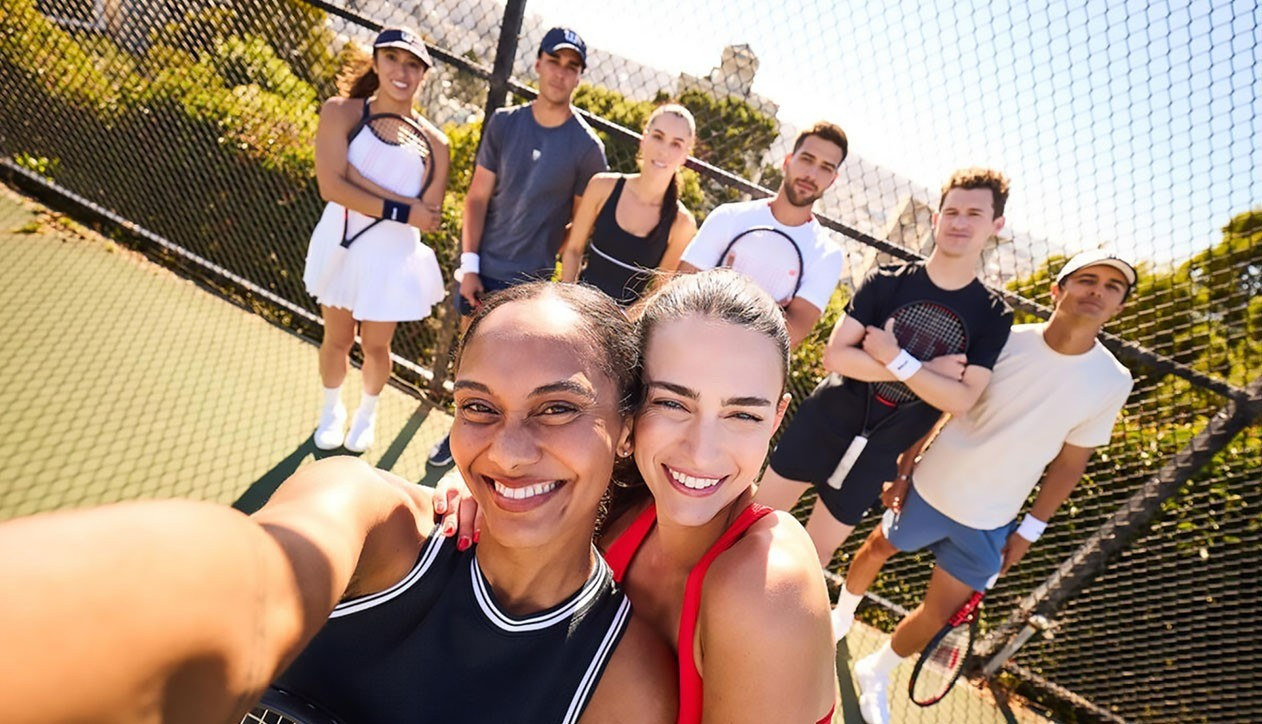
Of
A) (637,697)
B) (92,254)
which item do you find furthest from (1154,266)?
(92,254)

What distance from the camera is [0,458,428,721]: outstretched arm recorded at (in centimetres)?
46

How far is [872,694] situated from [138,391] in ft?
13.8

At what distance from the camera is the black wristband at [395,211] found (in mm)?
2902

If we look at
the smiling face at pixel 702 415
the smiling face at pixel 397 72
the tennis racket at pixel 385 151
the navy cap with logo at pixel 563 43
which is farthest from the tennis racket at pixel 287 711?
the navy cap with logo at pixel 563 43

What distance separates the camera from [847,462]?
277 centimetres

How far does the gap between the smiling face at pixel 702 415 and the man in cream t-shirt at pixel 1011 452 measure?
1735mm

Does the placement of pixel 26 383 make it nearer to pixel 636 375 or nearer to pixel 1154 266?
pixel 636 375

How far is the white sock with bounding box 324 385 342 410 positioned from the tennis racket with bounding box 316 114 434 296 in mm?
634

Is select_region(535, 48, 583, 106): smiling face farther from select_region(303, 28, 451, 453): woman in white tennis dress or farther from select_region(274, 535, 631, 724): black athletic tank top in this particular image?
select_region(274, 535, 631, 724): black athletic tank top

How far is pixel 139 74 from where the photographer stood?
5.24 meters

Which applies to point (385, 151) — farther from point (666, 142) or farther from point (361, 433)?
point (361, 433)

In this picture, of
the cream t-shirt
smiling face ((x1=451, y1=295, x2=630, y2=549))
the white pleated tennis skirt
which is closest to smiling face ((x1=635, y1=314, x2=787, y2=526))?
smiling face ((x1=451, y1=295, x2=630, y2=549))

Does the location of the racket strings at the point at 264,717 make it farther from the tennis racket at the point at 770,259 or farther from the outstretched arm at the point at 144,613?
the tennis racket at the point at 770,259

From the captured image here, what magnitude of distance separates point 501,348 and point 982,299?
2.13 metres
